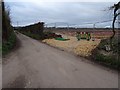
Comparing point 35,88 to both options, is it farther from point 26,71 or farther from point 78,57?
point 78,57

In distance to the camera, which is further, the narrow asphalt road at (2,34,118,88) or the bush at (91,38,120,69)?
the bush at (91,38,120,69)

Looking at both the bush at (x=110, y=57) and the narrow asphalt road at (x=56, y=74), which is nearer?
the narrow asphalt road at (x=56, y=74)

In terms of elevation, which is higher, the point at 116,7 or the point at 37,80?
the point at 116,7

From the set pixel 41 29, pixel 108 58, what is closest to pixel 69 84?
pixel 108 58

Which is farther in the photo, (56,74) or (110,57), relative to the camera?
(110,57)

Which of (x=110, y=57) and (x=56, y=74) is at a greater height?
(x=110, y=57)

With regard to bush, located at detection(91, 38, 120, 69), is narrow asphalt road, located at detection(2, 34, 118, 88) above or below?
below

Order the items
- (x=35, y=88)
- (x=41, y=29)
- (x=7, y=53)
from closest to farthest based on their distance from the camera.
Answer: (x=35, y=88) < (x=7, y=53) < (x=41, y=29)

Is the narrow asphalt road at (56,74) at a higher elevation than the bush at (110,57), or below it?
below
